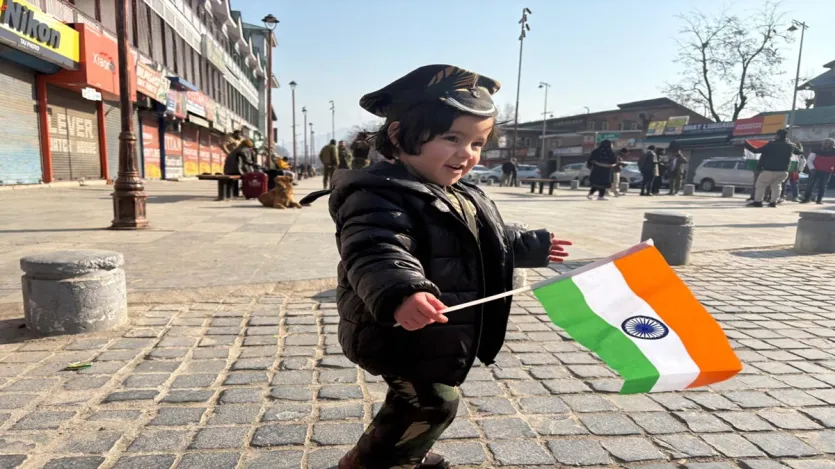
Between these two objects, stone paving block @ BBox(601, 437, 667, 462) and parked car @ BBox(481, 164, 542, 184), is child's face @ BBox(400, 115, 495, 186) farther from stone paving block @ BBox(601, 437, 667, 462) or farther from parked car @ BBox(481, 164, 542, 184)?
parked car @ BBox(481, 164, 542, 184)

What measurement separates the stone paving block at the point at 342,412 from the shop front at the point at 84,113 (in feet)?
47.1

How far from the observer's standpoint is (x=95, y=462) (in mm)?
1937

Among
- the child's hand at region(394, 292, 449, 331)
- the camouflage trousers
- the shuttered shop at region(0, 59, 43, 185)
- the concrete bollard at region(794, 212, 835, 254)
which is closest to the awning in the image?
the shuttered shop at region(0, 59, 43, 185)

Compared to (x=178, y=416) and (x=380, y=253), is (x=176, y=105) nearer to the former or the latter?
(x=178, y=416)

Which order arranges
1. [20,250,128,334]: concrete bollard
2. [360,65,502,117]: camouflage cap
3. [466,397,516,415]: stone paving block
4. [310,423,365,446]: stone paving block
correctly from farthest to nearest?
[20,250,128,334]: concrete bollard, [466,397,516,415]: stone paving block, [310,423,365,446]: stone paving block, [360,65,502,117]: camouflage cap

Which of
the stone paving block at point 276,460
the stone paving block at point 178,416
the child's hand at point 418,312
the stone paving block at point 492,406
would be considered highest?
the child's hand at point 418,312

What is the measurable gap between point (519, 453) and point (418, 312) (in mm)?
1145

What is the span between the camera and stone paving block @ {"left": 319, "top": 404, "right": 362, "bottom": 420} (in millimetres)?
2334

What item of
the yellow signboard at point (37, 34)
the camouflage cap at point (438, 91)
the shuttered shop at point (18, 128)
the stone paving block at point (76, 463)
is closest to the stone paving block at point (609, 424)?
the camouflage cap at point (438, 91)

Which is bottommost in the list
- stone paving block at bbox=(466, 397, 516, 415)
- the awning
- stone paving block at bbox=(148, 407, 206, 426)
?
stone paving block at bbox=(148, 407, 206, 426)

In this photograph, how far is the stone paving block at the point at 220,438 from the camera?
2.08 meters

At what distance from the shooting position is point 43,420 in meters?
2.23

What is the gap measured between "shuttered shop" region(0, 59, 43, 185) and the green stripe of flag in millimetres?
14975

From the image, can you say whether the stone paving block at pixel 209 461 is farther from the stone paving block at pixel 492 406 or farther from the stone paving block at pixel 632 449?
the stone paving block at pixel 632 449
